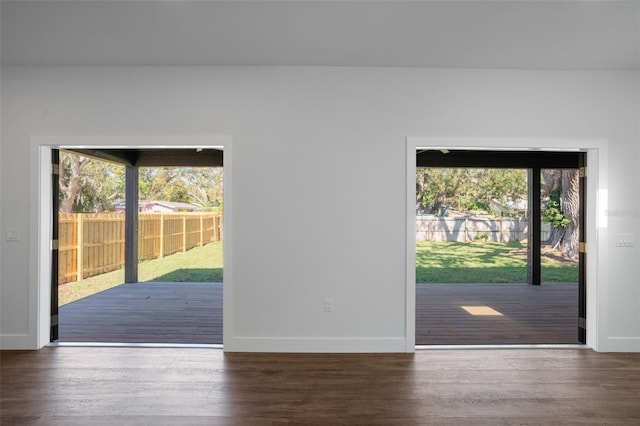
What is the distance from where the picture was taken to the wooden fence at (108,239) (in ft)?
23.3

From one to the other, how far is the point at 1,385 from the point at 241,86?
3.02 meters

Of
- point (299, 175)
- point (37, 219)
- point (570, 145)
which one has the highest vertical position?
point (570, 145)

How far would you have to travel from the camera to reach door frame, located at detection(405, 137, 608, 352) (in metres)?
3.52

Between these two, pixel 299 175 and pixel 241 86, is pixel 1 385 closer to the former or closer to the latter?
pixel 299 175

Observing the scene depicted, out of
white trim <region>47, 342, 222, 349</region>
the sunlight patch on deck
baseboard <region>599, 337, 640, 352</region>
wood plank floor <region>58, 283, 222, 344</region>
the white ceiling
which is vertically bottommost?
the sunlight patch on deck

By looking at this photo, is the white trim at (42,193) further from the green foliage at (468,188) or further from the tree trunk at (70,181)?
the green foliage at (468,188)

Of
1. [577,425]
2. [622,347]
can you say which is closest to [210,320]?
[577,425]

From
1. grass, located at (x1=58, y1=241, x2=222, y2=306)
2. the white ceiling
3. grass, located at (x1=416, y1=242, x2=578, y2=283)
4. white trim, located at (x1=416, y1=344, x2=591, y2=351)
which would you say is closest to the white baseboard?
the white ceiling

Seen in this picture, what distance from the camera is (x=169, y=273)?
878 cm

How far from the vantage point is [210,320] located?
471 centimetres

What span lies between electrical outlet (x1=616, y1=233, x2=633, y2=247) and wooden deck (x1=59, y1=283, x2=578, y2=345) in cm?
112

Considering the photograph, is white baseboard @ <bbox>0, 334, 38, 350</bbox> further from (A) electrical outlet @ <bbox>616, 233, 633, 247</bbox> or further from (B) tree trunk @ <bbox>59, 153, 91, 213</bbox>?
(B) tree trunk @ <bbox>59, 153, 91, 213</bbox>

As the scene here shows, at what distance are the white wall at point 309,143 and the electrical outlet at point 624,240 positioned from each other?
15cm

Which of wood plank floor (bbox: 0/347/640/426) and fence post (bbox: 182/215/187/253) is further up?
fence post (bbox: 182/215/187/253)
